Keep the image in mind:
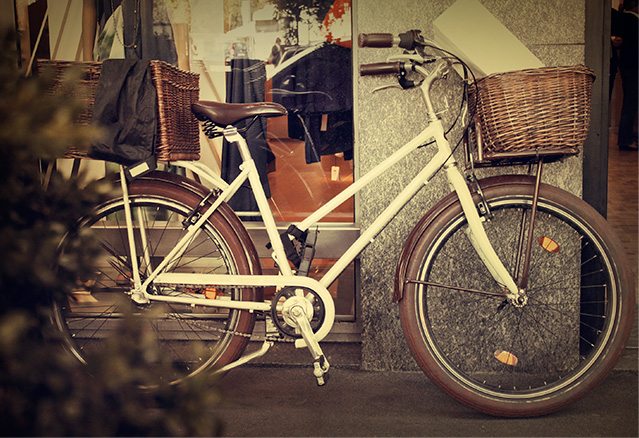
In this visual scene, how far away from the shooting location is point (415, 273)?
235cm

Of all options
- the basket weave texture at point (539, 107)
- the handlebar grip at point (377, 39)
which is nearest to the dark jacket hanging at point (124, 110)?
the handlebar grip at point (377, 39)

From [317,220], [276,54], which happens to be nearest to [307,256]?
[317,220]

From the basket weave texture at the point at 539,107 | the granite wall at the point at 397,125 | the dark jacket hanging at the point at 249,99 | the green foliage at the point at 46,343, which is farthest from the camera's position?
the dark jacket hanging at the point at 249,99

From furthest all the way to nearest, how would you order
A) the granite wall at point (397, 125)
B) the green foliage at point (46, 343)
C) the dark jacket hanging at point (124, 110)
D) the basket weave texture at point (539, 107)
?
the granite wall at point (397, 125), the dark jacket hanging at point (124, 110), the basket weave texture at point (539, 107), the green foliage at point (46, 343)

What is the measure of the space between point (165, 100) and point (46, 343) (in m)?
1.41

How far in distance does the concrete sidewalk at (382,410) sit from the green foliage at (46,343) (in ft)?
3.75

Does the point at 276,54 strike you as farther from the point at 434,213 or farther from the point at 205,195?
the point at 434,213

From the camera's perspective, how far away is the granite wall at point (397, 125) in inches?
108

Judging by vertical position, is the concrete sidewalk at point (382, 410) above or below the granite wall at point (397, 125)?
below

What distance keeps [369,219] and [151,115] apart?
1.25 m

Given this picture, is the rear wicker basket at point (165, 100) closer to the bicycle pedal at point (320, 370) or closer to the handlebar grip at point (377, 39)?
the handlebar grip at point (377, 39)

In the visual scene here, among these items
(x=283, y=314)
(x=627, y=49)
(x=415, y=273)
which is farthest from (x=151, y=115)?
(x=627, y=49)

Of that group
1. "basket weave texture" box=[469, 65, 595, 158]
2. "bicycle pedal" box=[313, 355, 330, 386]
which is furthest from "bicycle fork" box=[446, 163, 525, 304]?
"bicycle pedal" box=[313, 355, 330, 386]

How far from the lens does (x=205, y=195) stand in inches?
96.7
